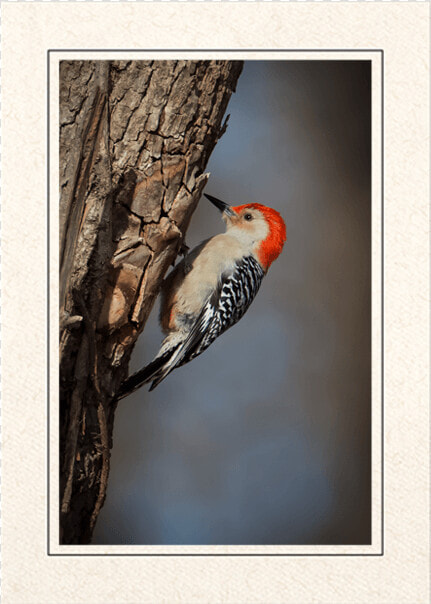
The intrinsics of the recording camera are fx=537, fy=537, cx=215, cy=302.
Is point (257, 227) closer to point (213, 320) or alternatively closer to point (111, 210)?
point (213, 320)

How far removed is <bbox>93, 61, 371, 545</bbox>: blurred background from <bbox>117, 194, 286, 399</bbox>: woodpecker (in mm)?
119

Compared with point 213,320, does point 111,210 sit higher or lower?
higher

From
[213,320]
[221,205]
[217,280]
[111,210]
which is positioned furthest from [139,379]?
[221,205]

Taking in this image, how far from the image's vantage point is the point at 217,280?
2385 mm

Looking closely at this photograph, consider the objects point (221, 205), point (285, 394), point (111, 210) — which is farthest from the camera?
point (221, 205)

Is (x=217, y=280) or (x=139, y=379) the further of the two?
(x=217, y=280)

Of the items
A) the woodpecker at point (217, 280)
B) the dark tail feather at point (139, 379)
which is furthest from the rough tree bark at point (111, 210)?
the woodpecker at point (217, 280)

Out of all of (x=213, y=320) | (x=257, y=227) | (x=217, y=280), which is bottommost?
(x=213, y=320)

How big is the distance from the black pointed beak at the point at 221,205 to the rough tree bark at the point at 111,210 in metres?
0.15

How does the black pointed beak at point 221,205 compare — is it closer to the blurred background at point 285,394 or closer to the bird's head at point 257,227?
the bird's head at point 257,227

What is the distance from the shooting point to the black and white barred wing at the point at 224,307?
2.25 meters

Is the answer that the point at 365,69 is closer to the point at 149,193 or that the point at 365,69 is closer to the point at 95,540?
the point at 149,193

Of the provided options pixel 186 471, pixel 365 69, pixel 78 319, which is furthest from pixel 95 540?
pixel 365 69

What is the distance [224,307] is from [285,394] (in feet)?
1.49
